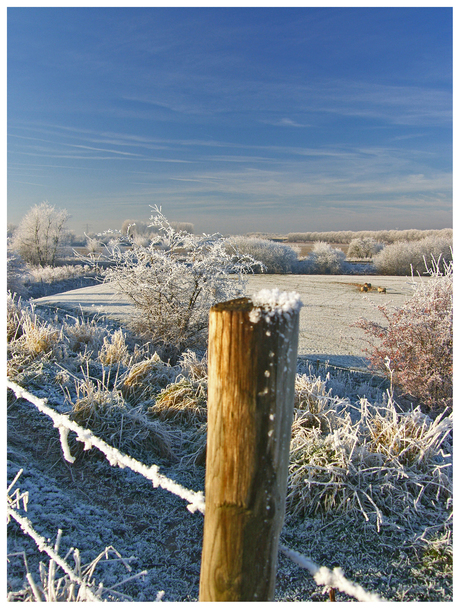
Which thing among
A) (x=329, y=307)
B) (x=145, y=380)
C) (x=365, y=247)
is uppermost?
(x=365, y=247)

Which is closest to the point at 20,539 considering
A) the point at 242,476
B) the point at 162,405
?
the point at 162,405

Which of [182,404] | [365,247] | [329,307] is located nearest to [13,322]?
[182,404]

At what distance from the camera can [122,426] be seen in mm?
3844

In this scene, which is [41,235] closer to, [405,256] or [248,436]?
[405,256]

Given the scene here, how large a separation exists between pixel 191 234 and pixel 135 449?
3711 mm

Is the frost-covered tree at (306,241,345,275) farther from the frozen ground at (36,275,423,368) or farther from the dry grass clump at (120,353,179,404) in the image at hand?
the dry grass clump at (120,353,179,404)

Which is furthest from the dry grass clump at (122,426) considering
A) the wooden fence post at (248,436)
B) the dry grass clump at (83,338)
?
the wooden fence post at (248,436)

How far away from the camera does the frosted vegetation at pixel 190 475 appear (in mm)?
2359

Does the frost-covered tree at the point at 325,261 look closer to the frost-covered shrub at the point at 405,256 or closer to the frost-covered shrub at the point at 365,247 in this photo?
the frost-covered shrub at the point at 405,256

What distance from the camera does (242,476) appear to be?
46.0 inches

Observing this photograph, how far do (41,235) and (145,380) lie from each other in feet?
72.5

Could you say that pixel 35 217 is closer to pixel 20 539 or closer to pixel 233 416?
pixel 20 539

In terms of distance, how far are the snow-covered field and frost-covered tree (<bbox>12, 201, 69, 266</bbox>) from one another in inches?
869

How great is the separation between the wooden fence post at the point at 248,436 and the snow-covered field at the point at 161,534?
0.85m
